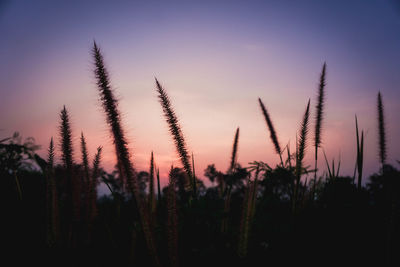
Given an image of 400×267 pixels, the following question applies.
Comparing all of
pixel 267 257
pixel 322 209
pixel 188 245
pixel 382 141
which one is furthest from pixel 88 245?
pixel 382 141

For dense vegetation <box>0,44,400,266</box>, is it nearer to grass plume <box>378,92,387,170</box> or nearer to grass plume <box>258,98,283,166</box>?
grass plume <box>258,98,283,166</box>

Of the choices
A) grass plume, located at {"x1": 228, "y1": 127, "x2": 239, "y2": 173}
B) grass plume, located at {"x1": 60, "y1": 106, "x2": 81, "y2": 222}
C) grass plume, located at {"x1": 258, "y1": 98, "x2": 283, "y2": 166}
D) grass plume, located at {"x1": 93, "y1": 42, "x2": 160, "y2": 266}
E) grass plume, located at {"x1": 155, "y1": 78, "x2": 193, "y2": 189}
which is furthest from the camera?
grass plume, located at {"x1": 258, "y1": 98, "x2": 283, "y2": 166}

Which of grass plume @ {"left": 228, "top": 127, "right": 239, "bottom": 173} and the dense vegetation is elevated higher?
grass plume @ {"left": 228, "top": 127, "right": 239, "bottom": 173}

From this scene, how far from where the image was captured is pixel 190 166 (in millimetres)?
2041

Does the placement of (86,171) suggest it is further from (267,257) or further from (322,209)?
(322,209)

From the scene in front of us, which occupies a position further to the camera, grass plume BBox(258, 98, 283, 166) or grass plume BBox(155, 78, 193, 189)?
grass plume BBox(258, 98, 283, 166)

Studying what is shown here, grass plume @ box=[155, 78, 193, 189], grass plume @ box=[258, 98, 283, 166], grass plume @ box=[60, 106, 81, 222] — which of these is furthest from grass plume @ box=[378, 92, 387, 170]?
grass plume @ box=[60, 106, 81, 222]

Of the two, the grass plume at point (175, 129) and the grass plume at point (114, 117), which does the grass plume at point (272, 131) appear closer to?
the grass plume at point (175, 129)

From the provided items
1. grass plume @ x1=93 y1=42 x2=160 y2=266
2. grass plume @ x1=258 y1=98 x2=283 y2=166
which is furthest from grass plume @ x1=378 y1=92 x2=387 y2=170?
grass plume @ x1=93 y1=42 x2=160 y2=266

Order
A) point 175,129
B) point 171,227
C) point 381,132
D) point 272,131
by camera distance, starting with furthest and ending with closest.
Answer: point 381,132 → point 272,131 → point 175,129 → point 171,227

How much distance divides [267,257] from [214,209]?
0.66m

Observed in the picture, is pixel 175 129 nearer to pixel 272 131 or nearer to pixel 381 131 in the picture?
pixel 272 131

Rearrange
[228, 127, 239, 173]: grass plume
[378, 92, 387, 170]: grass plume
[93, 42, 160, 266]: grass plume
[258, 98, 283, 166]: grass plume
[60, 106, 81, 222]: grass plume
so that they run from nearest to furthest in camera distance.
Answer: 1. [93, 42, 160, 266]: grass plume
2. [60, 106, 81, 222]: grass plume
3. [228, 127, 239, 173]: grass plume
4. [258, 98, 283, 166]: grass plume
5. [378, 92, 387, 170]: grass plume

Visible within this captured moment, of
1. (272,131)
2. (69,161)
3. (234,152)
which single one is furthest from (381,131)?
(69,161)
